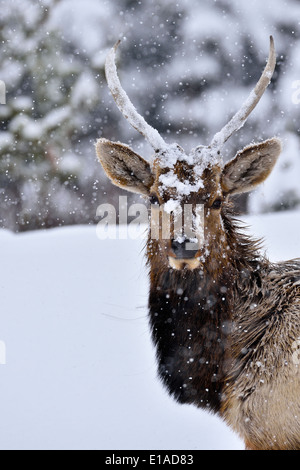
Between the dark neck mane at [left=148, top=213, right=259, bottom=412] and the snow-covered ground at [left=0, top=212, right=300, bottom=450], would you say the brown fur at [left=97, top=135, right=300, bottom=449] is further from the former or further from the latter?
the snow-covered ground at [left=0, top=212, right=300, bottom=450]

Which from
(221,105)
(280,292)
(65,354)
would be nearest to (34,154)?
(221,105)

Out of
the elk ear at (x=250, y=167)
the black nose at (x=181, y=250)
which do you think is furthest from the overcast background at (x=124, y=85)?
the black nose at (x=181, y=250)

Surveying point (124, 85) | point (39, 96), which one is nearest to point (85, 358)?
point (39, 96)

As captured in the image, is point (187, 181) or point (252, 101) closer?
point (187, 181)

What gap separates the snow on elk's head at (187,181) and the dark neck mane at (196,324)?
0.14 meters

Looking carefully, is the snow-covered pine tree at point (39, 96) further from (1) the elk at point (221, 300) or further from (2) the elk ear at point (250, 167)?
(2) the elk ear at point (250, 167)

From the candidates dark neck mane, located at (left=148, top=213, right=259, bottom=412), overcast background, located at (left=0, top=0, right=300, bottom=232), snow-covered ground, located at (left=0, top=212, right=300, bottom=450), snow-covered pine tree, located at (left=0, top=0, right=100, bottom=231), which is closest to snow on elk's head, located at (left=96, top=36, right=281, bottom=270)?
dark neck mane, located at (left=148, top=213, right=259, bottom=412)

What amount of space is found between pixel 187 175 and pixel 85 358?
113 inches

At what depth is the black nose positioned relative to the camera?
4.35m

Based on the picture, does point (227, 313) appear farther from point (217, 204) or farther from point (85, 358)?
point (85, 358)

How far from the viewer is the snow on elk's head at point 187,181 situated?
4.48 m

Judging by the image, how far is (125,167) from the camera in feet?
16.7

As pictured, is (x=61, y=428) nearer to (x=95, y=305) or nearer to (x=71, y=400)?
(x=71, y=400)
